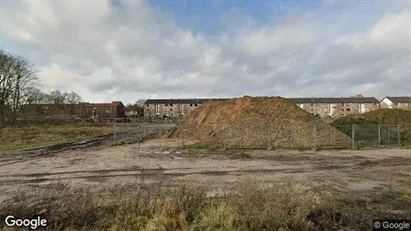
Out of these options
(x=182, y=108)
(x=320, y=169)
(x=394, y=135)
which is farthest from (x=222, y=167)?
(x=182, y=108)

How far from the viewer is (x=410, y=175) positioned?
13219mm

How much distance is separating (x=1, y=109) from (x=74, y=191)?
5227 centimetres

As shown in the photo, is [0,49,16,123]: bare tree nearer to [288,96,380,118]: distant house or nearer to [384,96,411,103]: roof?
[288,96,380,118]: distant house

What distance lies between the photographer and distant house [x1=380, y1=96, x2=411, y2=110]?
119m

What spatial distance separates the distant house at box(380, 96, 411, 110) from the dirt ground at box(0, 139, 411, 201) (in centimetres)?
11897

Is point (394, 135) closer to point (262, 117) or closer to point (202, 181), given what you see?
point (262, 117)

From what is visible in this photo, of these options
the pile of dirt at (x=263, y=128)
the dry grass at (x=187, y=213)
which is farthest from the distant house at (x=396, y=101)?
the dry grass at (x=187, y=213)

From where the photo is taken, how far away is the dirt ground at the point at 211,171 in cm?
1157

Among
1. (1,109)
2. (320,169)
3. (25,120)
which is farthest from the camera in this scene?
(25,120)

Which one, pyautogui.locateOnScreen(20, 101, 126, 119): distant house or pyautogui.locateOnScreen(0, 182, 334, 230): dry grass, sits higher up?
pyautogui.locateOnScreen(20, 101, 126, 119): distant house

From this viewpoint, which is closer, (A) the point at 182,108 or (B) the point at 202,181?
(B) the point at 202,181

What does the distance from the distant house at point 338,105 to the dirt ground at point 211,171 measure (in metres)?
113

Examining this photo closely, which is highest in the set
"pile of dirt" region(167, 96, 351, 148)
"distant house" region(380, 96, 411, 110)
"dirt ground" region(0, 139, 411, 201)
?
"distant house" region(380, 96, 411, 110)
